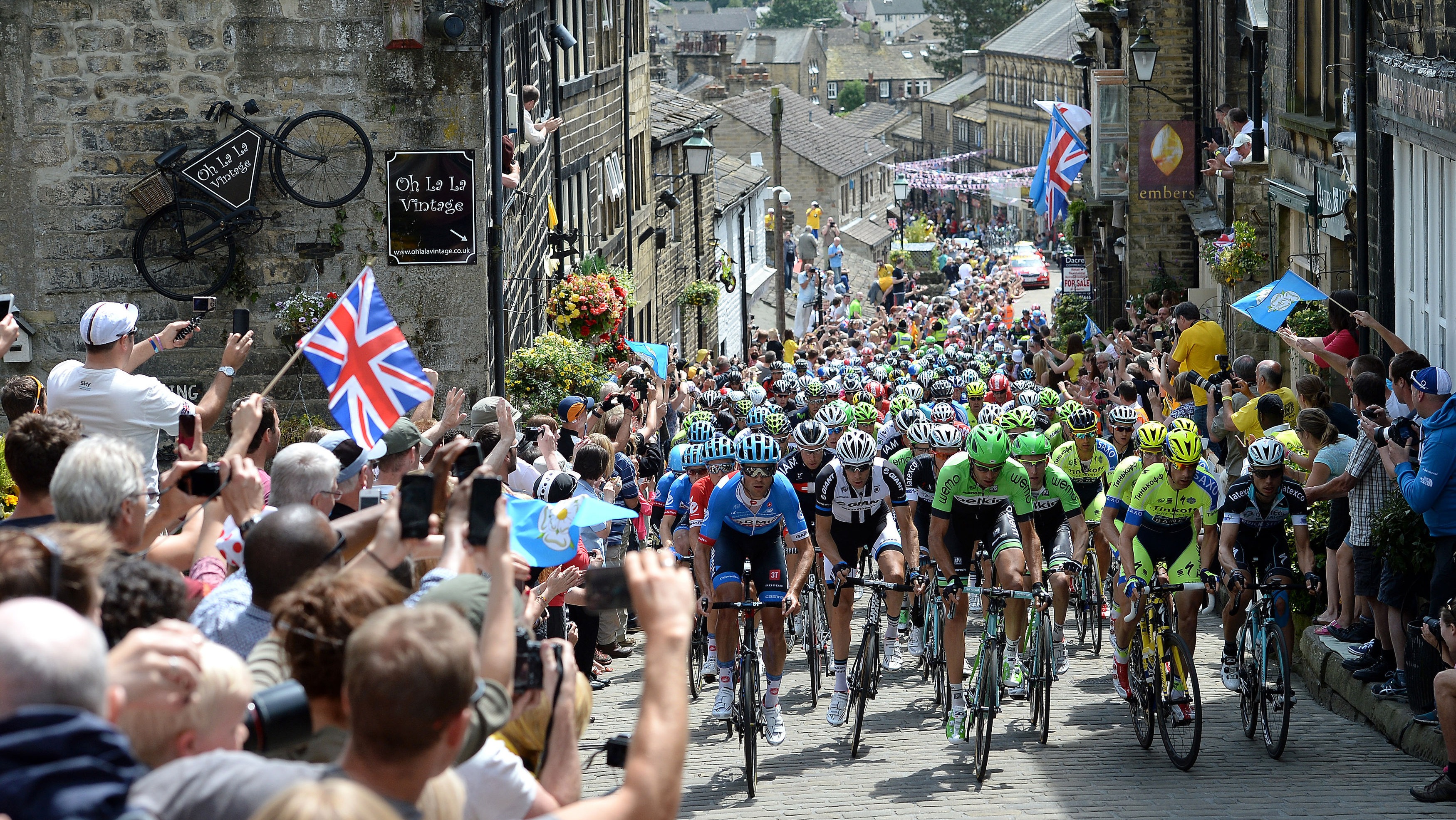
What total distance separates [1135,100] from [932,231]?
56.4 meters

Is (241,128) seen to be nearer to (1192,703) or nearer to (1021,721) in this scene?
(1021,721)

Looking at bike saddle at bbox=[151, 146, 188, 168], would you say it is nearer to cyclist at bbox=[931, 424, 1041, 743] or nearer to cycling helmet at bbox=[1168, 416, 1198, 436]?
cyclist at bbox=[931, 424, 1041, 743]

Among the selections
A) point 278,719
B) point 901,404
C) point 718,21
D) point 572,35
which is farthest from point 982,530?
point 718,21

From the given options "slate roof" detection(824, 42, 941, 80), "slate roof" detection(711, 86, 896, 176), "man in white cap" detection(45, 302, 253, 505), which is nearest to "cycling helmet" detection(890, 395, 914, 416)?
"man in white cap" detection(45, 302, 253, 505)

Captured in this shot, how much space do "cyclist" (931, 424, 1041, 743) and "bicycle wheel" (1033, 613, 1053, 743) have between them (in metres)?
0.27

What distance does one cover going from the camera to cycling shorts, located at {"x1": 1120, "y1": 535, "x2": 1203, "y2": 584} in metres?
10.0

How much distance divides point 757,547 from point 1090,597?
412cm

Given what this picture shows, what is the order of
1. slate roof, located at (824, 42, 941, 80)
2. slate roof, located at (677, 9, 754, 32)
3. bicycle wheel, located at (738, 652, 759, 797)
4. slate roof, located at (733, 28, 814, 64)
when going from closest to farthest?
1. bicycle wheel, located at (738, 652, 759, 797)
2. slate roof, located at (733, 28, 814, 64)
3. slate roof, located at (824, 42, 941, 80)
4. slate roof, located at (677, 9, 754, 32)

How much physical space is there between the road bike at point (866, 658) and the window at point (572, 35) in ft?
44.7

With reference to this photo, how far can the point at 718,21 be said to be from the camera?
166 metres

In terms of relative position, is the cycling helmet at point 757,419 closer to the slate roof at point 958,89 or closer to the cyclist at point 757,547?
the cyclist at point 757,547

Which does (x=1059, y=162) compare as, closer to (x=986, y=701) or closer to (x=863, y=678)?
(x=863, y=678)

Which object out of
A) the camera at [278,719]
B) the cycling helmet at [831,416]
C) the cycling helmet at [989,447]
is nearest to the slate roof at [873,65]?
the cycling helmet at [831,416]

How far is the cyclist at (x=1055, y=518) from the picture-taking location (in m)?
11.2
